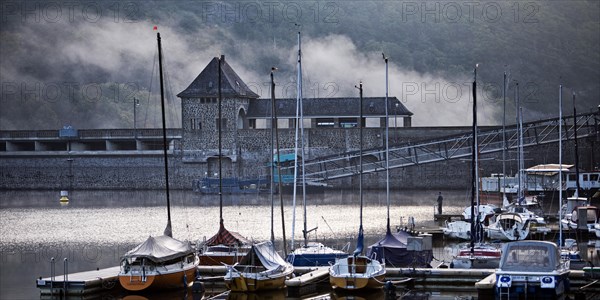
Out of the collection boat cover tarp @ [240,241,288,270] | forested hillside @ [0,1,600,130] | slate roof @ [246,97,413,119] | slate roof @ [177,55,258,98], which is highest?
forested hillside @ [0,1,600,130]

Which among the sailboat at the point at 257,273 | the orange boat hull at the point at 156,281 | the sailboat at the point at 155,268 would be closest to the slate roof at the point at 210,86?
the sailboat at the point at 155,268

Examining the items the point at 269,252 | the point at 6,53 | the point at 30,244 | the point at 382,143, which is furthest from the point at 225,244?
the point at 6,53

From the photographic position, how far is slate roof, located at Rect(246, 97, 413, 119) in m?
85.8

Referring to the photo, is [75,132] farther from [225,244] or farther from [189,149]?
[225,244]

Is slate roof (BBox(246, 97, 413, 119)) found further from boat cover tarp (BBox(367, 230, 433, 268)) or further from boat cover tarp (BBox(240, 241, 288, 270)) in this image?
boat cover tarp (BBox(240, 241, 288, 270))

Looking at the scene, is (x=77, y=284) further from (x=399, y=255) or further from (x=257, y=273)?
(x=399, y=255)

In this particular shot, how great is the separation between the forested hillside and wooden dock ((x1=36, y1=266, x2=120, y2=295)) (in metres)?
124

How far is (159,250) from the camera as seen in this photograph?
31.0m

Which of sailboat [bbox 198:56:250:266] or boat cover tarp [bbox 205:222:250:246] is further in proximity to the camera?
boat cover tarp [bbox 205:222:250:246]

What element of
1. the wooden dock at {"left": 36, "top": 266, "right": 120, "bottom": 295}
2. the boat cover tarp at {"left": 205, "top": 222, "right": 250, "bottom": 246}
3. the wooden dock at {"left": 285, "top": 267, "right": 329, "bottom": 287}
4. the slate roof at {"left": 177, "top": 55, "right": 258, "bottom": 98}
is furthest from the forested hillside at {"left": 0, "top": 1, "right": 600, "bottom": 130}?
the wooden dock at {"left": 36, "top": 266, "right": 120, "bottom": 295}

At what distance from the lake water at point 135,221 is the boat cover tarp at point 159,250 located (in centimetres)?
107

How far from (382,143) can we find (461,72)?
9518 cm

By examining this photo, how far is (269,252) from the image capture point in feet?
102

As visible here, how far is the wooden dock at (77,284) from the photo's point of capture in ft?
99.0
